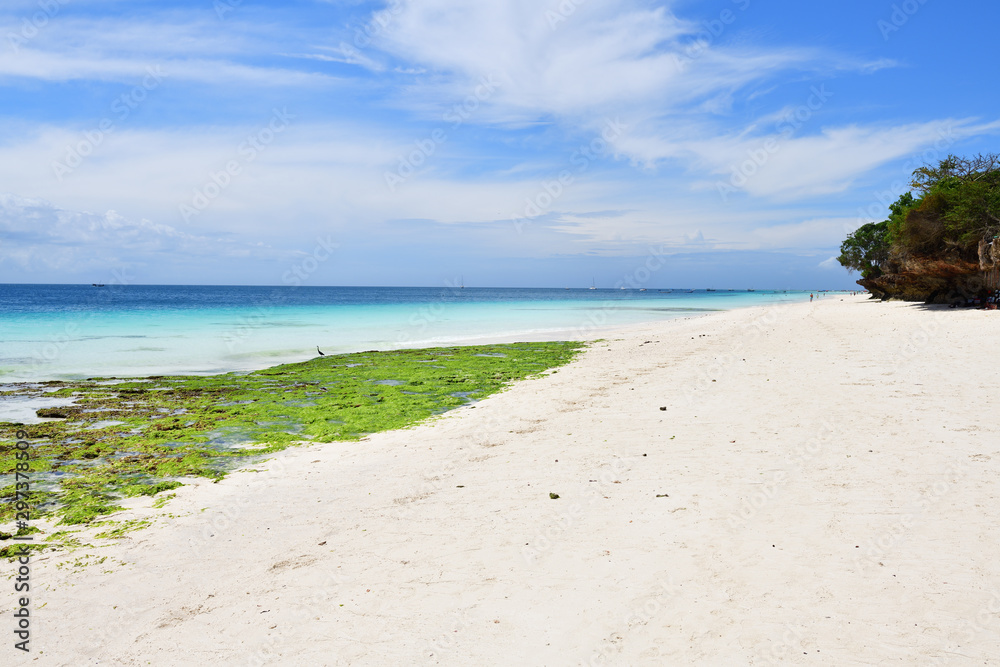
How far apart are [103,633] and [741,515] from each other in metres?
6.22

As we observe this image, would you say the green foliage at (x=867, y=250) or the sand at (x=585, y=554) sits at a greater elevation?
the green foliage at (x=867, y=250)

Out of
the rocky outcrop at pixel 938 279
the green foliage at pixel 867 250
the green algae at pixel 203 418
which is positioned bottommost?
the green algae at pixel 203 418

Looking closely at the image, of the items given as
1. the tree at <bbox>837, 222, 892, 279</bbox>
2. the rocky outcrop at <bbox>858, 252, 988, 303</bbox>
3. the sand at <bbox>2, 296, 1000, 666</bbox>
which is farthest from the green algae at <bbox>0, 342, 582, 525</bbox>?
the tree at <bbox>837, 222, 892, 279</bbox>

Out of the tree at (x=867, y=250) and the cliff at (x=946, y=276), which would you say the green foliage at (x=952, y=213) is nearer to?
the cliff at (x=946, y=276)

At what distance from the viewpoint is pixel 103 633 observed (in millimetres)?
4547

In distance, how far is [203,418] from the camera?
12.7 m

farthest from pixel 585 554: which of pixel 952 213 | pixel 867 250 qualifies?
pixel 867 250

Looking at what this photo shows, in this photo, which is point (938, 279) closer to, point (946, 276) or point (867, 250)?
point (946, 276)

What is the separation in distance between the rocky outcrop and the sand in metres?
25.1

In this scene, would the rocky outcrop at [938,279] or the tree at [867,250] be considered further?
the tree at [867,250]

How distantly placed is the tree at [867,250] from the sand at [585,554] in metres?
66.0

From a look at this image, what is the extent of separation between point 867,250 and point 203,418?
83.4 m

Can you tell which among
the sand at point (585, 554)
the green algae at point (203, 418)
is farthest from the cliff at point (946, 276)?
the sand at point (585, 554)

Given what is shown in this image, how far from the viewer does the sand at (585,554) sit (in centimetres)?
407
